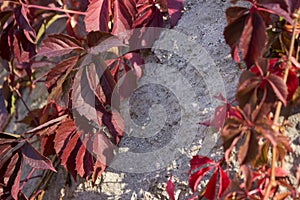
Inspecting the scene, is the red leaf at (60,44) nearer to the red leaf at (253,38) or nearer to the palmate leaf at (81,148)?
the palmate leaf at (81,148)

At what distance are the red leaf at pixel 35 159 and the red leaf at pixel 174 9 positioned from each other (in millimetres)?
462

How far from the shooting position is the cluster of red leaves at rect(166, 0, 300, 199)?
0.85m

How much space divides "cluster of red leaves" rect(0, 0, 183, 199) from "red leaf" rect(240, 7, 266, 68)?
0.81 ft

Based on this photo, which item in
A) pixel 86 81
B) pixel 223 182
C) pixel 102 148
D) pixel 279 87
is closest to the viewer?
pixel 279 87

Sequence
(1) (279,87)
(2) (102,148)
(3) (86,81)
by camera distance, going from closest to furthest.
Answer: (1) (279,87) → (3) (86,81) → (2) (102,148)

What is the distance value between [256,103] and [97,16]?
1.56 feet

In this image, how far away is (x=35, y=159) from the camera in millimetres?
1102

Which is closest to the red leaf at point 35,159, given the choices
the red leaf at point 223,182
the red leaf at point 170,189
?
the red leaf at point 170,189

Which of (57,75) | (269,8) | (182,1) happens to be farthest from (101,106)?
(269,8)

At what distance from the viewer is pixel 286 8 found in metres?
0.92

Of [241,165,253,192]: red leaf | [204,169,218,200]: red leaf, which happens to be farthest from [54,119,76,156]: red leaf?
[241,165,253,192]: red leaf

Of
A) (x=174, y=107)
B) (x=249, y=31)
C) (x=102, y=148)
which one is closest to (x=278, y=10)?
(x=249, y=31)

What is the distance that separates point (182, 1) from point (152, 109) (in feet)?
0.92

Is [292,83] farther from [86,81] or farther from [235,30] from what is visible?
[86,81]
